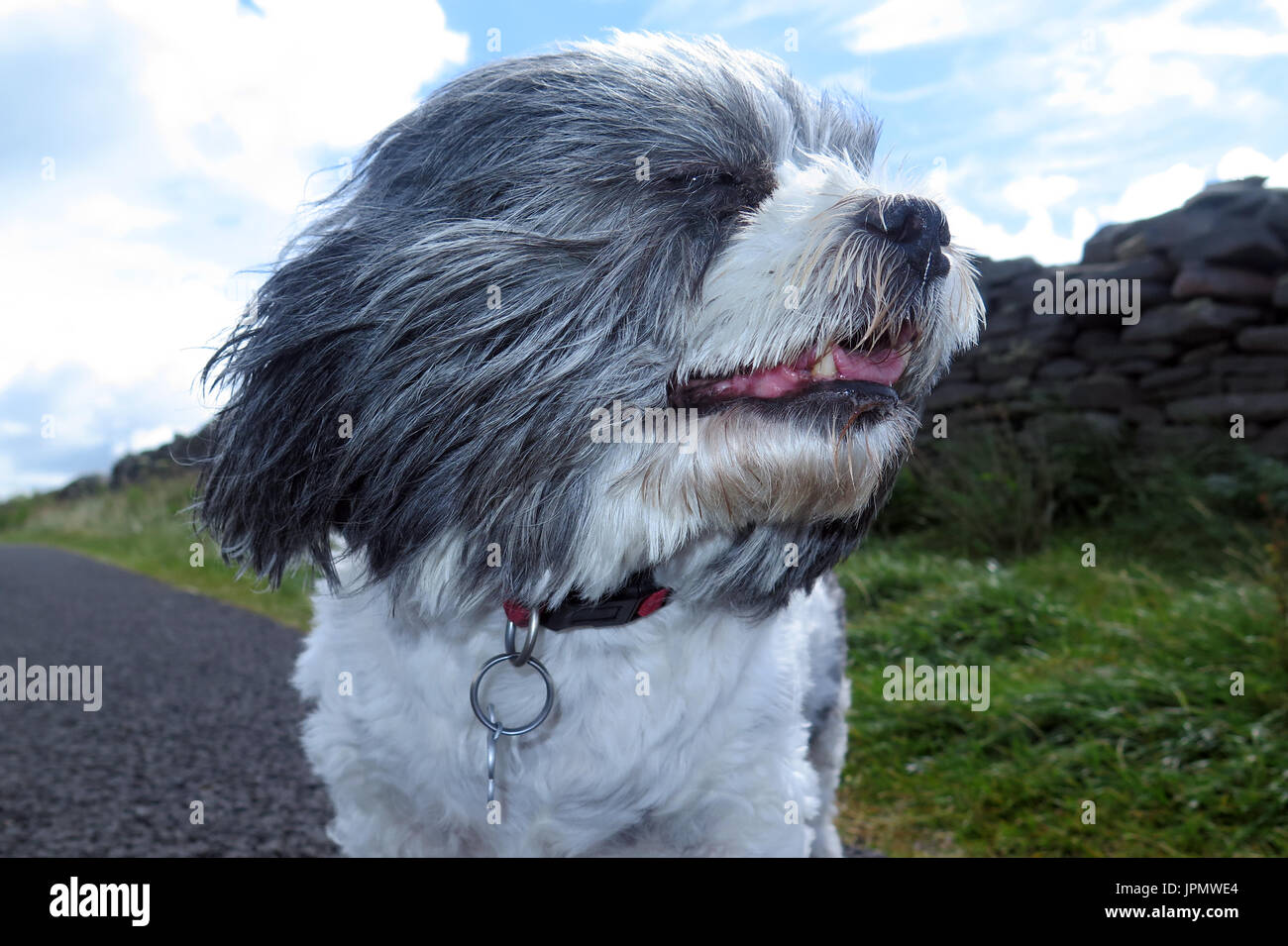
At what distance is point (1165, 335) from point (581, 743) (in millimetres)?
7051

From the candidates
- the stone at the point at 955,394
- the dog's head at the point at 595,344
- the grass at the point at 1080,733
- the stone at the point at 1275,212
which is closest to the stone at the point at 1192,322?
the stone at the point at 1275,212

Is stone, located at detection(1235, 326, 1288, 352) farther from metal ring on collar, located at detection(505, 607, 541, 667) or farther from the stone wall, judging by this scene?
metal ring on collar, located at detection(505, 607, 541, 667)

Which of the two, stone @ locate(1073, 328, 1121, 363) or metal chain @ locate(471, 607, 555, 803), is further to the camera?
stone @ locate(1073, 328, 1121, 363)

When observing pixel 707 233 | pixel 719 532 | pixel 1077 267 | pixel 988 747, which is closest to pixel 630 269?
pixel 707 233

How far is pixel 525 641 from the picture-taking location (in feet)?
6.32

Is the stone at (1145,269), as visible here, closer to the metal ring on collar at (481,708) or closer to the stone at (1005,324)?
the stone at (1005,324)

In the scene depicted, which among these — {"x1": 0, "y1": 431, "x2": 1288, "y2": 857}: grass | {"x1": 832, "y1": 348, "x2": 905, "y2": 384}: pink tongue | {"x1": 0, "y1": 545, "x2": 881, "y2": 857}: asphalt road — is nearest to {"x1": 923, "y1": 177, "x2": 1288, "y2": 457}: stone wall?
{"x1": 0, "y1": 431, "x2": 1288, "y2": 857}: grass

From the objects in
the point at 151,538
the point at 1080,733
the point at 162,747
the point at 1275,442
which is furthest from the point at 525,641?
the point at 151,538

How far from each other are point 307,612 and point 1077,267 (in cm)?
685

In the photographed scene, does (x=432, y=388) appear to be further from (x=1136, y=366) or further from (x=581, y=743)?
(x=1136, y=366)

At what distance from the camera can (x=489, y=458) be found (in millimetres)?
1784

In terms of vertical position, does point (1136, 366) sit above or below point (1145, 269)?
below

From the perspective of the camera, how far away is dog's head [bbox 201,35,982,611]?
170cm

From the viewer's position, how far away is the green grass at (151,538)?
306 inches
